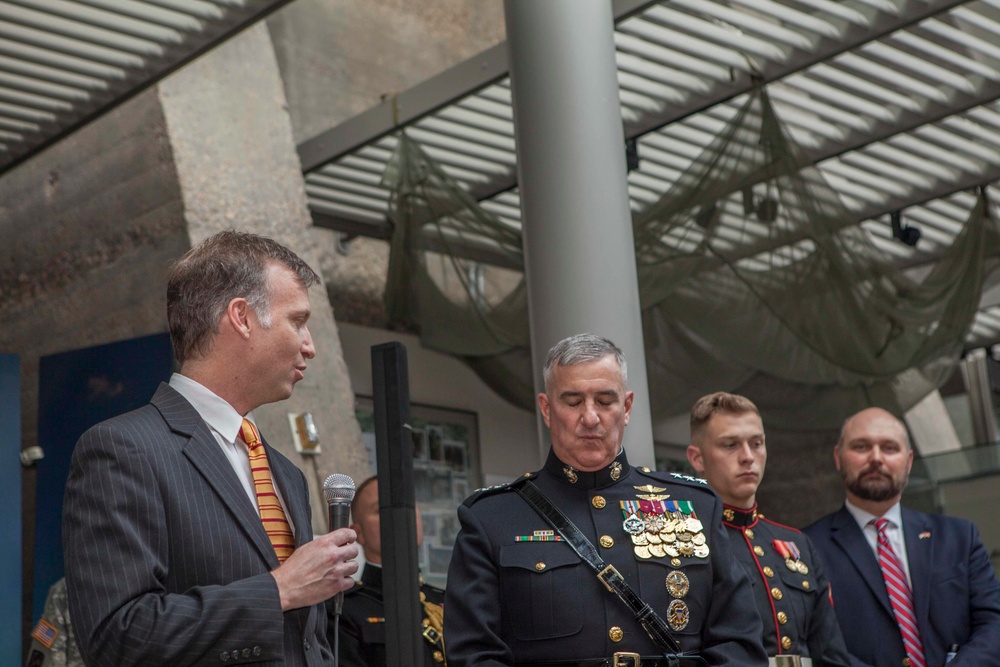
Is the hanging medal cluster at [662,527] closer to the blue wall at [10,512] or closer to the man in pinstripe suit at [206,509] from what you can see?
the man in pinstripe suit at [206,509]

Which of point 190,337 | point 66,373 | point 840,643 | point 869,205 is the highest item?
point 869,205

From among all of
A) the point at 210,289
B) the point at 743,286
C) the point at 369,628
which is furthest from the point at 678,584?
the point at 743,286

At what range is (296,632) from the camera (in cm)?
220

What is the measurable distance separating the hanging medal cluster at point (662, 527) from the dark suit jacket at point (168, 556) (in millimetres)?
909

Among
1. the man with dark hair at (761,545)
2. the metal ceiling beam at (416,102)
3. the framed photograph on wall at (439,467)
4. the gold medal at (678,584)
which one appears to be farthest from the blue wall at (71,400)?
the gold medal at (678,584)

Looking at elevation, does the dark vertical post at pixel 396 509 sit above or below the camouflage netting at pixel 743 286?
below

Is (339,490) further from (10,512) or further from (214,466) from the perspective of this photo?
(10,512)

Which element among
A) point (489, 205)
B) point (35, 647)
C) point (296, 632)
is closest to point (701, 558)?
point (296, 632)

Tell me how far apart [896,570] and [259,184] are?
11.0ft

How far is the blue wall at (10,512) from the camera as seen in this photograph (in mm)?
5254

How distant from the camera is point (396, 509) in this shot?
2.79 metres

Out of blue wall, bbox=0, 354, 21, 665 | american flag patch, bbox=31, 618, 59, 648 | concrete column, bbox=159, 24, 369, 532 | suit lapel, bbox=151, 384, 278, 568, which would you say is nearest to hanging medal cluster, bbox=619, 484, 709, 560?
suit lapel, bbox=151, 384, 278, 568

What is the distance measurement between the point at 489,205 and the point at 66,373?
293 centimetres

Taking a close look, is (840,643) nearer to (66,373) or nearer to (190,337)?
(190,337)
